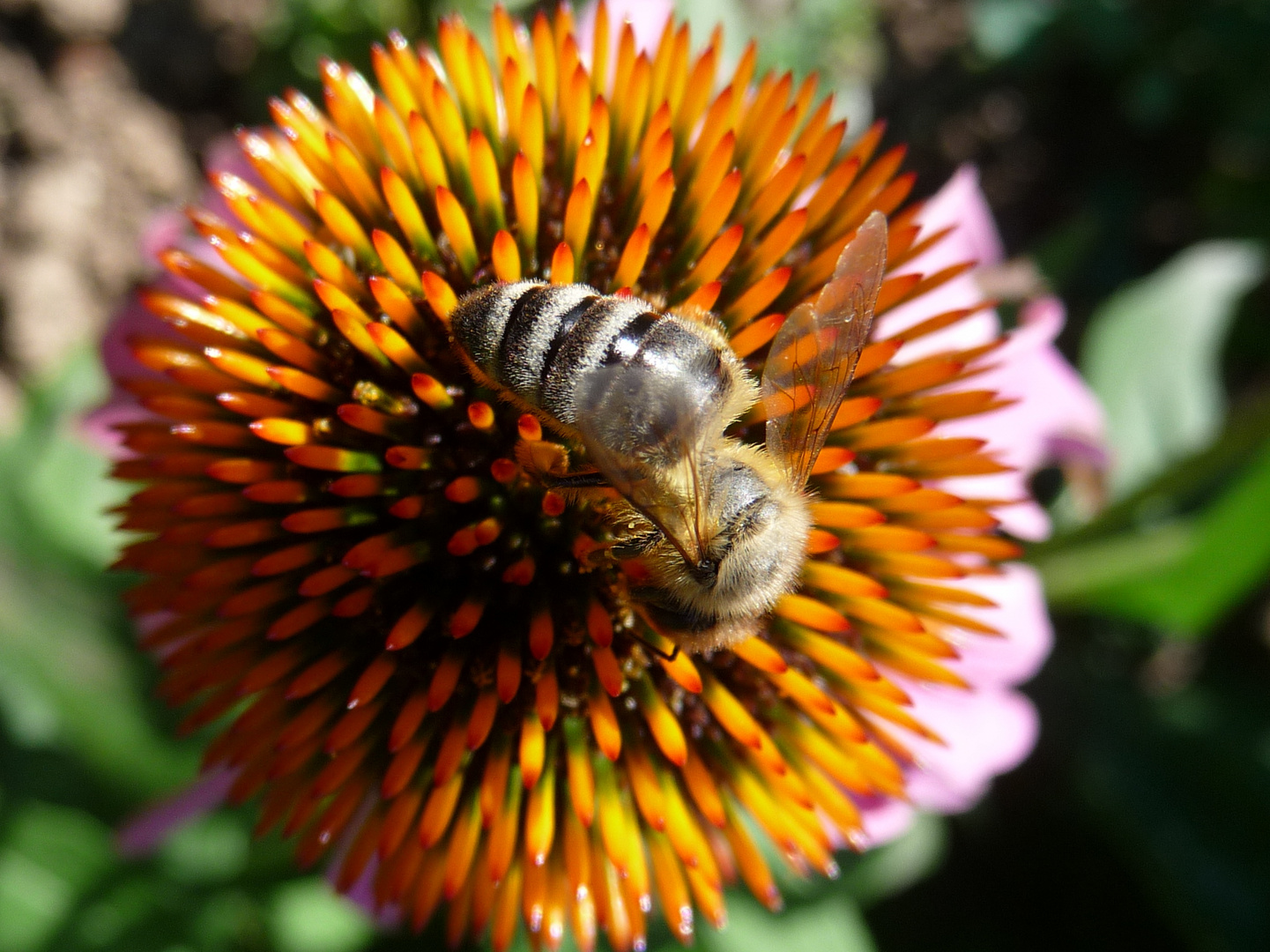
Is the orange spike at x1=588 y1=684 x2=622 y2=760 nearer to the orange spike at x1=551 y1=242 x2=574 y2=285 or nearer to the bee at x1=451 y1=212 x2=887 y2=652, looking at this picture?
the bee at x1=451 y1=212 x2=887 y2=652

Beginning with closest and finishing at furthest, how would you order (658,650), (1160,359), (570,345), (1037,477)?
1. (570,345)
2. (658,650)
3. (1160,359)
4. (1037,477)

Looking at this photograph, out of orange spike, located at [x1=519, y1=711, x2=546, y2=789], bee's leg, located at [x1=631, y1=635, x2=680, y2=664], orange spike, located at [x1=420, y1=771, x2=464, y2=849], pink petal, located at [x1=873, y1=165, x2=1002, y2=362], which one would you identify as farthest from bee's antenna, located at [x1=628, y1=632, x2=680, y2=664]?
pink petal, located at [x1=873, y1=165, x2=1002, y2=362]

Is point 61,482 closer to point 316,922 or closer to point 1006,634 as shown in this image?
point 316,922

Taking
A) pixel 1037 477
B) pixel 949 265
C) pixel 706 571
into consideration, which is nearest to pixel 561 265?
pixel 706 571

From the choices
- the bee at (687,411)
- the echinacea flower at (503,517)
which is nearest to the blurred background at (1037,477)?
the echinacea flower at (503,517)

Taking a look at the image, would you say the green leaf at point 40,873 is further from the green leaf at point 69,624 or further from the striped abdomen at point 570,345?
the striped abdomen at point 570,345

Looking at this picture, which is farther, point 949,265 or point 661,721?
point 949,265

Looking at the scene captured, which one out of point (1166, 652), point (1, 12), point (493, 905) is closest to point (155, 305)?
point (493, 905)
